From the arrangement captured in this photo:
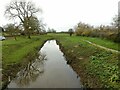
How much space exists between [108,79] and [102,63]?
4.52m

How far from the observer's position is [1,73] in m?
19.1

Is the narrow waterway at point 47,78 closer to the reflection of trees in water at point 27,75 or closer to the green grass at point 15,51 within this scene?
the reflection of trees in water at point 27,75

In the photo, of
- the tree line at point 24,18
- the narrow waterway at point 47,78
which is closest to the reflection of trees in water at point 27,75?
the narrow waterway at point 47,78

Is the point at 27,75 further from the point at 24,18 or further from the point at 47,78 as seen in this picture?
the point at 24,18

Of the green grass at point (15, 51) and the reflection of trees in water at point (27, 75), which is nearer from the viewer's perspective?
the reflection of trees in water at point (27, 75)

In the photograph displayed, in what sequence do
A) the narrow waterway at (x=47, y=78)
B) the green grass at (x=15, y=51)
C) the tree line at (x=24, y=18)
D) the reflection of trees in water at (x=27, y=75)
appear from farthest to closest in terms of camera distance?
the tree line at (x=24, y=18), the green grass at (x=15, y=51), the reflection of trees in water at (x=27, y=75), the narrow waterway at (x=47, y=78)

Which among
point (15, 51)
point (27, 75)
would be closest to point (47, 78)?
point (27, 75)

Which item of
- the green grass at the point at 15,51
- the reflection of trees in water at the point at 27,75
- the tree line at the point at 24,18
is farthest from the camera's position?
the tree line at the point at 24,18

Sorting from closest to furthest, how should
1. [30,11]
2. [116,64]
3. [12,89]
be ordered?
[12,89]
[116,64]
[30,11]

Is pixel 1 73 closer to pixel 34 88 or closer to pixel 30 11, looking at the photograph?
pixel 34 88

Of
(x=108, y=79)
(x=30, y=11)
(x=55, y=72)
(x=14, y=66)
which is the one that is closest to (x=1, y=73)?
(x=14, y=66)

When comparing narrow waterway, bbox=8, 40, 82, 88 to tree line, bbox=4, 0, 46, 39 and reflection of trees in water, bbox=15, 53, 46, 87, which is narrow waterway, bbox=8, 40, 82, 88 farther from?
tree line, bbox=4, 0, 46, 39

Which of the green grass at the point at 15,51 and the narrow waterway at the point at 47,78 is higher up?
the green grass at the point at 15,51

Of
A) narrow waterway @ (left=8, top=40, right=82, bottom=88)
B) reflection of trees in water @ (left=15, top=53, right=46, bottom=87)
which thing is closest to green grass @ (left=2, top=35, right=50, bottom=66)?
reflection of trees in water @ (left=15, top=53, right=46, bottom=87)
